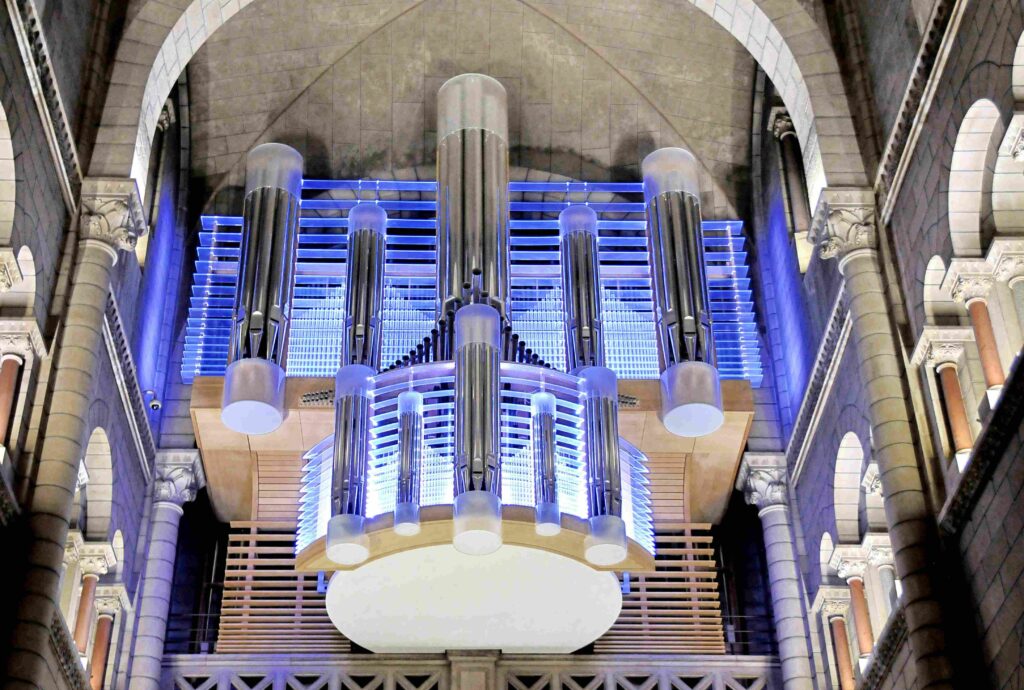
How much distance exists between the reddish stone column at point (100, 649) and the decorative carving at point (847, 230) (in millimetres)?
8577

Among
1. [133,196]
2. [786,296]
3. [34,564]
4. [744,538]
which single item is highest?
[786,296]

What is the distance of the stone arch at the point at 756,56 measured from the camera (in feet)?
50.0

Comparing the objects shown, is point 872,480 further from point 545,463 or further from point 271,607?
point 271,607

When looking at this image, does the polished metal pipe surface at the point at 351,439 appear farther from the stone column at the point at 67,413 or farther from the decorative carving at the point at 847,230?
the decorative carving at the point at 847,230

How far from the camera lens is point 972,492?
11.9 m

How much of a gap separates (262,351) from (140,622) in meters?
3.57

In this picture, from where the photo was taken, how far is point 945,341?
13.2 m

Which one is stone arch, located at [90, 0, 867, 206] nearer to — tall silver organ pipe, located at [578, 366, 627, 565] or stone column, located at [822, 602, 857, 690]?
tall silver organ pipe, located at [578, 366, 627, 565]

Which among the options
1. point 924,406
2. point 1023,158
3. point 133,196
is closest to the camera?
point 1023,158

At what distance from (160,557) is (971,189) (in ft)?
32.9

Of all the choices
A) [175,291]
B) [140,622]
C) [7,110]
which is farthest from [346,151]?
[7,110]

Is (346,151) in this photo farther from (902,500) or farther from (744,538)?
(902,500)

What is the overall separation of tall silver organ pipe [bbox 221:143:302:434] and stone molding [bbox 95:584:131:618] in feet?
7.40

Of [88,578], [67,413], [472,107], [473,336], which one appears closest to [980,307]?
[473,336]
